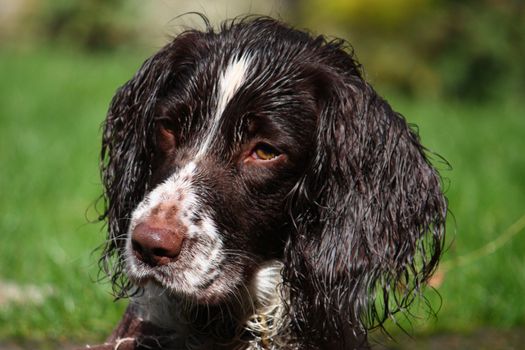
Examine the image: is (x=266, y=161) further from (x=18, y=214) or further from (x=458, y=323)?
(x=18, y=214)

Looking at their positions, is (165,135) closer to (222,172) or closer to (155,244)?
(222,172)

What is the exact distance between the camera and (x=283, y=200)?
121 inches

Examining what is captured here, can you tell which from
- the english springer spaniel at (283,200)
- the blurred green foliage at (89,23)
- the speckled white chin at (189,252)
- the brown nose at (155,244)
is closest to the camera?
the brown nose at (155,244)

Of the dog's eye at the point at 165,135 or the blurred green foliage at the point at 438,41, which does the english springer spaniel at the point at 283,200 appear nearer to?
the dog's eye at the point at 165,135

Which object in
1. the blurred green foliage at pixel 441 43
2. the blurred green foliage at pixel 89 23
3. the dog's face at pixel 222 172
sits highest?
the blurred green foliage at pixel 441 43

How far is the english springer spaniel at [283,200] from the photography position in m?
2.99

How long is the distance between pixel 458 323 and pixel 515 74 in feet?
31.9

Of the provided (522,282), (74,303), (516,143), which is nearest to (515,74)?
(516,143)

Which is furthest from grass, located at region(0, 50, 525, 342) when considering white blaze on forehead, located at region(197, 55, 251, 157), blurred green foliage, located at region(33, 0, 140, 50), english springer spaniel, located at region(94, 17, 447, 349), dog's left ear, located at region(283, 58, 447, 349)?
blurred green foliage, located at region(33, 0, 140, 50)

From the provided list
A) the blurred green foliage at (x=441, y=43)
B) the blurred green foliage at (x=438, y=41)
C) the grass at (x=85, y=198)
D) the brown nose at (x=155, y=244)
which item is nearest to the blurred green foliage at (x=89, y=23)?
the grass at (x=85, y=198)

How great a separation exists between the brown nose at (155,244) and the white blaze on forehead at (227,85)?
420 mm

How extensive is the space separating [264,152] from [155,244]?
1.96 ft

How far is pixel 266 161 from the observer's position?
304 cm

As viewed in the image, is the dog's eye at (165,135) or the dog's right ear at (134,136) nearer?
the dog's eye at (165,135)
